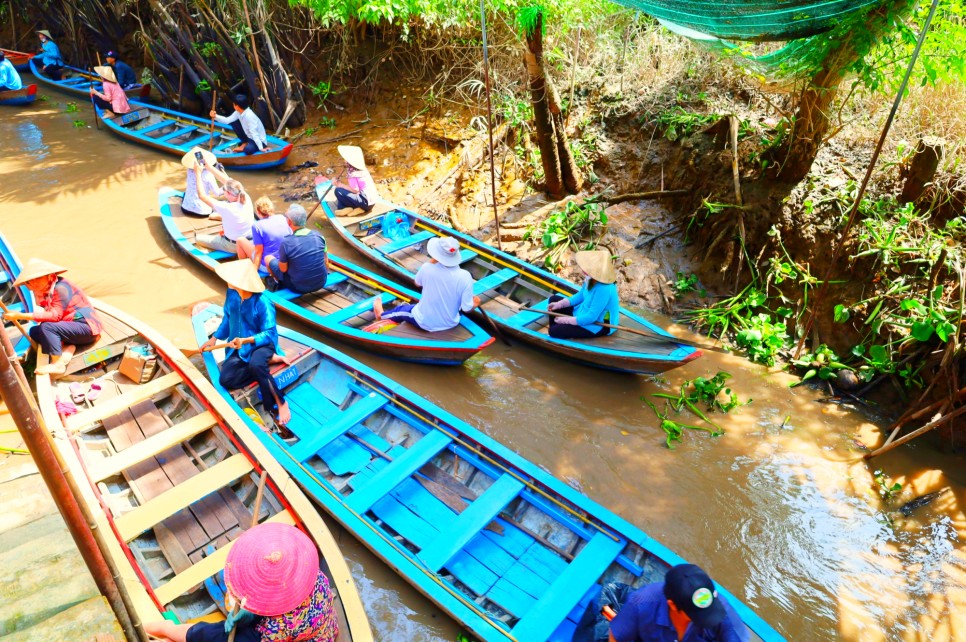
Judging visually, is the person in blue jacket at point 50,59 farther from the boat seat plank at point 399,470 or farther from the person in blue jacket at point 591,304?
the boat seat plank at point 399,470

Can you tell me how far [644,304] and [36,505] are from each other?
624 cm

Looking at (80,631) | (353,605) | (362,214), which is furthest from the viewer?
(362,214)

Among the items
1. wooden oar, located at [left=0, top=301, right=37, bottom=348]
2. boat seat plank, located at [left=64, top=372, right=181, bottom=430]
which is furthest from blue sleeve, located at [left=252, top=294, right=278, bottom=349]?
Answer: wooden oar, located at [left=0, top=301, right=37, bottom=348]

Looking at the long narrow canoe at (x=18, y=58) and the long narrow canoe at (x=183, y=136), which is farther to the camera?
the long narrow canoe at (x=18, y=58)

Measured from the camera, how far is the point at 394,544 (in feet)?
13.0

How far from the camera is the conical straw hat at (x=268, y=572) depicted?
2641 millimetres

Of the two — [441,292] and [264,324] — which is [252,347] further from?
[441,292]

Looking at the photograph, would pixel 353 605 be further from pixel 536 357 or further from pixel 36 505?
pixel 536 357

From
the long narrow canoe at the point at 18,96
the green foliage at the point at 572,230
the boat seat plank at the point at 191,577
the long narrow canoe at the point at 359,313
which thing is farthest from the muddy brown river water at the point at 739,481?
the long narrow canoe at the point at 18,96

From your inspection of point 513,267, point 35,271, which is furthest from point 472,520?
point 35,271

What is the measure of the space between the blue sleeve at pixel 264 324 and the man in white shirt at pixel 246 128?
19.9 feet

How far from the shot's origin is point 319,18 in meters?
10.7

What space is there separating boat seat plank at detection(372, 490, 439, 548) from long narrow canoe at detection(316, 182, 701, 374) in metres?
2.50

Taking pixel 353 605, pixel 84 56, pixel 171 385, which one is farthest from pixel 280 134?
pixel 353 605
